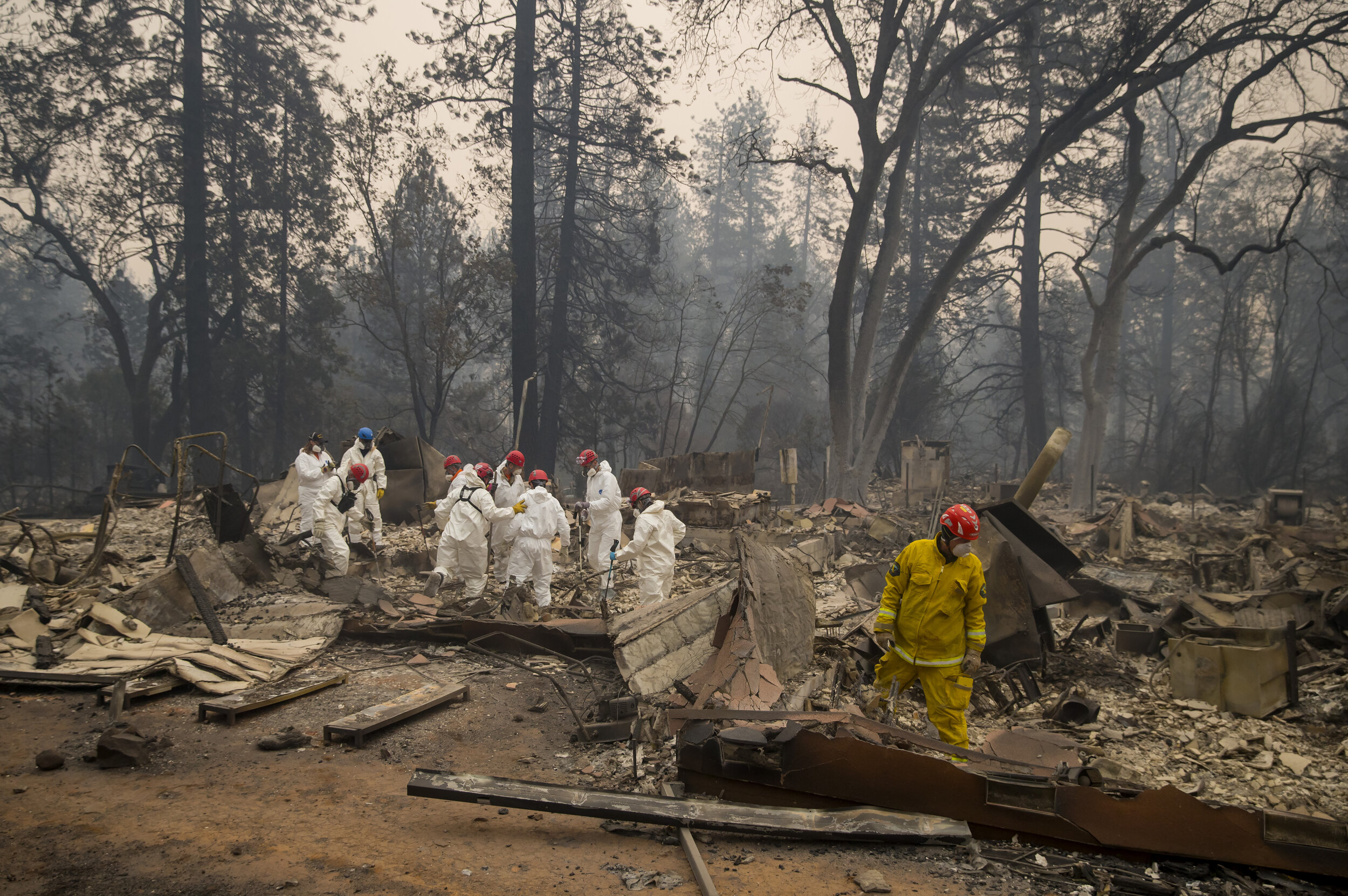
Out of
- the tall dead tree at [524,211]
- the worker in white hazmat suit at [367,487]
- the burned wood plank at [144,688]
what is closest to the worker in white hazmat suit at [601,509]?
the worker in white hazmat suit at [367,487]

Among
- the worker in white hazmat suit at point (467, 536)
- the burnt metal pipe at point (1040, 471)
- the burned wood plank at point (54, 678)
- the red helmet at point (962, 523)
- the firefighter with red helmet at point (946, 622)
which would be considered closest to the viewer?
the red helmet at point (962, 523)

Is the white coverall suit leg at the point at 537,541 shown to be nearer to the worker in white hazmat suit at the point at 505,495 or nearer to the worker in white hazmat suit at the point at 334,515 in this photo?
the worker in white hazmat suit at the point at 505,495

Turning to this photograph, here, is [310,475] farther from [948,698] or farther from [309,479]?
[948,698]

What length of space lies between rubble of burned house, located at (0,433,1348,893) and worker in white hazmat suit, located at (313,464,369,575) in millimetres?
352

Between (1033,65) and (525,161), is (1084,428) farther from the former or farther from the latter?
(525,161)

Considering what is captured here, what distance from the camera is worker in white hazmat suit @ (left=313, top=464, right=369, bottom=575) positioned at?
10.4 metres

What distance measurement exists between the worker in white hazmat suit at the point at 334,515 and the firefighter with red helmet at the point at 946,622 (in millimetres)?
8185

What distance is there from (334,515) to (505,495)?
2.45m

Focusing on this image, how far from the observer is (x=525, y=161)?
71.2ft

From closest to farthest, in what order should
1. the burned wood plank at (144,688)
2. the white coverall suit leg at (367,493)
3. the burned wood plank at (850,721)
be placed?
the burned wood plank at (850,721) < the burned wood plank at (144,688) < the white coverall suit leg at (367,493)

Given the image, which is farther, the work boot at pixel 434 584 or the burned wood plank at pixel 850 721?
the work boot at pixel 434 584

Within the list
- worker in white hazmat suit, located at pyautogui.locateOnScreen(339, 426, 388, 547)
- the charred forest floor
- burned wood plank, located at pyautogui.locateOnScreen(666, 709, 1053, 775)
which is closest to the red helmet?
burned wood plank, located at pyautogui.locateOnScreen(666, 709, 1053, 775)

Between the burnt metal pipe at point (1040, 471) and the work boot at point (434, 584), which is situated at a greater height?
the burnt metal pipe at point (1040, 471)

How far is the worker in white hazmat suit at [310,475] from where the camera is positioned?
36.0 feet
